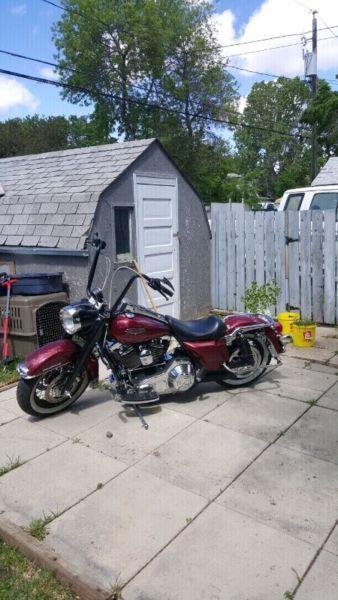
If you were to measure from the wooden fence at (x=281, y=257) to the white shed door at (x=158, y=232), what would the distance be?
0.99m

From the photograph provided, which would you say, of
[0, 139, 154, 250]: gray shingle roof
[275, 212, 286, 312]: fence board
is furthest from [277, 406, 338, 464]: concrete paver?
[275, 212, 286, 312]: fence board

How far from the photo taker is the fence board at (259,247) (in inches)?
296

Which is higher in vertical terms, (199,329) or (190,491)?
(199,329)

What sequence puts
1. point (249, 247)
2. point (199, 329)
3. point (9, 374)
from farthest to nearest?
point (249, 247) → point (9, 374) → point (199, 329)

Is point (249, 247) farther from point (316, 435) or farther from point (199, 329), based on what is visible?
point (316, 435)

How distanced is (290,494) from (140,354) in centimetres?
175

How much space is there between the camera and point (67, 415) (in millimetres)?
4281

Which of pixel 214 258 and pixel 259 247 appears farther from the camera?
pixel 214 258

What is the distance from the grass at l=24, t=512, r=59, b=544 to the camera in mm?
2705

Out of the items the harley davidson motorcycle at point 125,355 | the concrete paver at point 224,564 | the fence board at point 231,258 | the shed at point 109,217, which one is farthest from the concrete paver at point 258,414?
the fence board at point 231,258

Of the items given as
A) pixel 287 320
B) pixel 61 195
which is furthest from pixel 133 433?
pixel 61 195

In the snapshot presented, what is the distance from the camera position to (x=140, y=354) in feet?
13.7

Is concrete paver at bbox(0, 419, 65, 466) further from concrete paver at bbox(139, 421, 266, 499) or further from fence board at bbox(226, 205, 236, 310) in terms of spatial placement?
fence board at bbox(226, 205, 236, 310)

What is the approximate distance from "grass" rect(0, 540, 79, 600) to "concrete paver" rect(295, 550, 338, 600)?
113 cm
